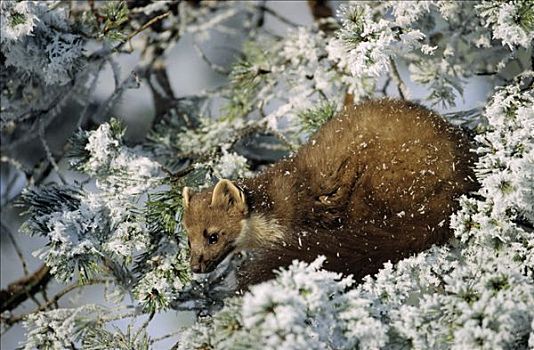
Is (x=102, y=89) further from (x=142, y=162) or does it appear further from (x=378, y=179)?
(x=378, y=179)

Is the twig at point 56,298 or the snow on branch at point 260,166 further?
the twig at point 56,298

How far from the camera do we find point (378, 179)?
339 cm

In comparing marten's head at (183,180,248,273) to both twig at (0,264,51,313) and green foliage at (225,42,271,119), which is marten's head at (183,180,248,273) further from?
twig at (0,264,51,313)

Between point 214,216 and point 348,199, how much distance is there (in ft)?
1.69

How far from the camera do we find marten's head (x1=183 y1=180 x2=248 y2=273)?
360 cm

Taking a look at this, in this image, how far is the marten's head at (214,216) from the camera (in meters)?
3.60

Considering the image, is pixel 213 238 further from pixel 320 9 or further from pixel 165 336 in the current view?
pixel 320 9

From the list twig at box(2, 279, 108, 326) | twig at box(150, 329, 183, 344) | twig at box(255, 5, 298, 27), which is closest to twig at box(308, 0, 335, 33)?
twig at box(255, 5, 298, 27)

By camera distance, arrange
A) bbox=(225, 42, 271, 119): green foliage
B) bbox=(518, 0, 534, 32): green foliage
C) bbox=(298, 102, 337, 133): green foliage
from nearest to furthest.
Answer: bbox=(518, 0, 534, 32): green foliage
bbox=(298, 102, 337, 133): green foliage
bbox=(225, 42, 271, 119): green foliage

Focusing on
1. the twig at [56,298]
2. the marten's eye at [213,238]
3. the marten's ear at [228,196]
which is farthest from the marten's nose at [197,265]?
the twig at [56,298]

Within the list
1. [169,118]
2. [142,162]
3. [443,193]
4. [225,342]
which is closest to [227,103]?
[169,118]

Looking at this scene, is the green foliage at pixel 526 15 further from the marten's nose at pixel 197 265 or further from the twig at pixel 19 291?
the twig at pixel 19 291

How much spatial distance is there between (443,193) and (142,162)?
1.16 m

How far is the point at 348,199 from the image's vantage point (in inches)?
136
